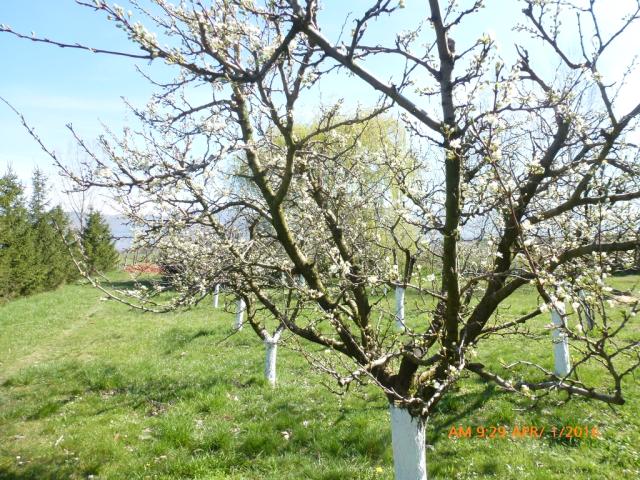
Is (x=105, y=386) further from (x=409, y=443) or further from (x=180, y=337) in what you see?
(x=409, y=443)

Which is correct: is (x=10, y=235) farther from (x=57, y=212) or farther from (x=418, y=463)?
(x=418, y=463)

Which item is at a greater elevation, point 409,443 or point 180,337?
point 409,443

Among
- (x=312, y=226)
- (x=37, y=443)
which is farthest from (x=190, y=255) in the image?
(x=37, y=443)

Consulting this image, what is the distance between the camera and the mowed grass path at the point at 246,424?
607cm

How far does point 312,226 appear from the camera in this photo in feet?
19.7

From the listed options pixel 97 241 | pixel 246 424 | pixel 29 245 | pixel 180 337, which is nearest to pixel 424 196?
pixel 246 424

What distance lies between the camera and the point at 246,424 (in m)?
7.52

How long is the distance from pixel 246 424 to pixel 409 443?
13.1 feet

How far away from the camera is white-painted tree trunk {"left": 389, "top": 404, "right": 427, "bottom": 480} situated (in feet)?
14.3

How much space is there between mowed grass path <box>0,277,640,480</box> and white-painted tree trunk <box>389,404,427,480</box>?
4.49 feet

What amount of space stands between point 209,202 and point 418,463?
3679mm
